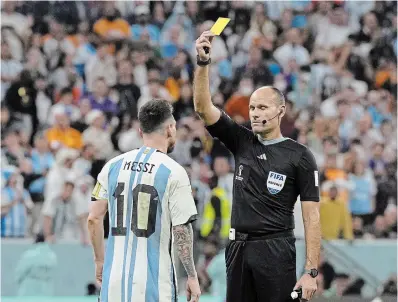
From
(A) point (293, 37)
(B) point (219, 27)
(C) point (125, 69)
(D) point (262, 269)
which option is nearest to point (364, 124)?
(A) point (293, 37)

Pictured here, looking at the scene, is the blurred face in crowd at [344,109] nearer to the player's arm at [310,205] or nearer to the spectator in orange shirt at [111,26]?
the spectator in orange shirt at [111,26]

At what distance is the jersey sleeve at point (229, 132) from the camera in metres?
7.84

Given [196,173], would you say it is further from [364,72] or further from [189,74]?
[364,72]

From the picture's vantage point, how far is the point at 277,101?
7.84 metres

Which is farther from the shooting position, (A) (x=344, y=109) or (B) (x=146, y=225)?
(A) (x=344, y=109)

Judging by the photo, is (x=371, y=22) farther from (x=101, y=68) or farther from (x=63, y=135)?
(x=63, y=135)

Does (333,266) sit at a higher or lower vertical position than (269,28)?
lower

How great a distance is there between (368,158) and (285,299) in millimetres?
9625

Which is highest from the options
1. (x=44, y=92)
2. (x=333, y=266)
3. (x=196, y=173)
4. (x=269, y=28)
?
(x=269, y=28)

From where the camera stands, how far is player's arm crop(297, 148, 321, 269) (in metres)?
7.59

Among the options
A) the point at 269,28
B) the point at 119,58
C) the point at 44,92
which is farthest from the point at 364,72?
the point at 44,92

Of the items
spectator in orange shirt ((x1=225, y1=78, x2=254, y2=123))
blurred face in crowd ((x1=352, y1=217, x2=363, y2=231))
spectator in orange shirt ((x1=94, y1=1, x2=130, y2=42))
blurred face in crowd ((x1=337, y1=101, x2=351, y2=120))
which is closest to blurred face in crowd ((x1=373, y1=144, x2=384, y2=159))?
blurred face in crowd ((x1=337, y1=101, x2=351, y2=120))

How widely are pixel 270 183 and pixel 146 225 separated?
118 cm

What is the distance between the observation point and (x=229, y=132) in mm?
7898
